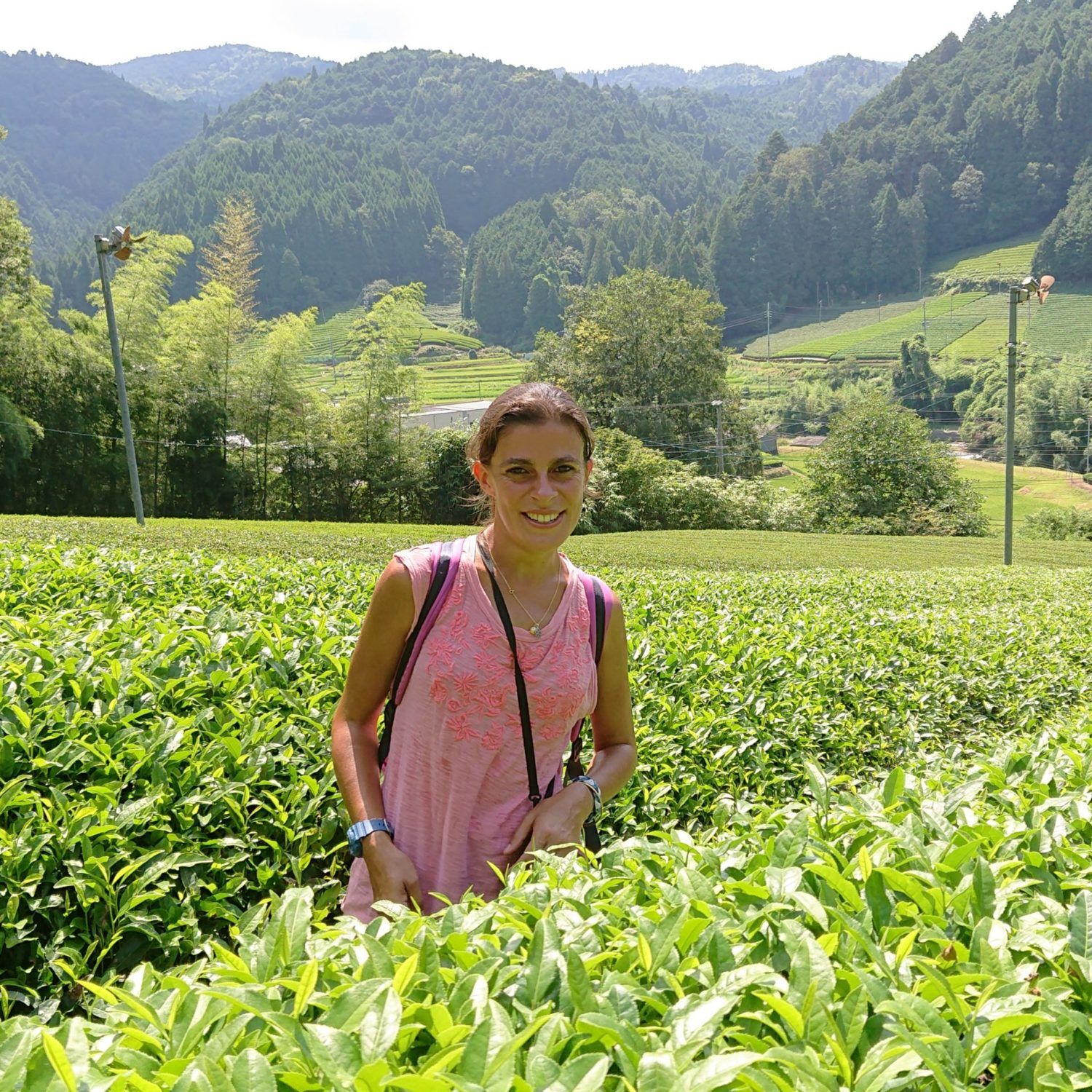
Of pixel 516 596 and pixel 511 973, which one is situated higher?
pixel 516 596

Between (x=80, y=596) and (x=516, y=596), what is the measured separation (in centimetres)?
321

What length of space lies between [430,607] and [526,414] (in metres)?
0.46

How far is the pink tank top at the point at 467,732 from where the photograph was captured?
2.06 meters

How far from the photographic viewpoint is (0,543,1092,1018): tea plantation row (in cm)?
234

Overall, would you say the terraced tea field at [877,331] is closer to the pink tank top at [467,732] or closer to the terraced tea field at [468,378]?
the terraced tea field at [468,378]

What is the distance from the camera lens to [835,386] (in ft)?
314

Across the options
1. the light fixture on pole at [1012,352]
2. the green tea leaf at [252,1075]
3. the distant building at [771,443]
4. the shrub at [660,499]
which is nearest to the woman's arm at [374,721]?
the green tea leaf at [252,1075]

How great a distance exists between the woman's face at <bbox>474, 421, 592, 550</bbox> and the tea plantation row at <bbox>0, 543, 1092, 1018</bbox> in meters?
0.99

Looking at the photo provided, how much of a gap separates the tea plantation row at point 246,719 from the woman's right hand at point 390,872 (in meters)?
0.26

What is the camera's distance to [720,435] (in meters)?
42.6

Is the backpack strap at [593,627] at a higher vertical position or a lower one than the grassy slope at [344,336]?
lower

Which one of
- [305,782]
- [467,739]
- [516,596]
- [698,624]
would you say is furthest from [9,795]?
[698,624]

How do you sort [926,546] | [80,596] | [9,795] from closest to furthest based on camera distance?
[9,795] < [80,596] < [926,546]

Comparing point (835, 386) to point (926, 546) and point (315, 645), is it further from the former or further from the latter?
point (315, 645)
